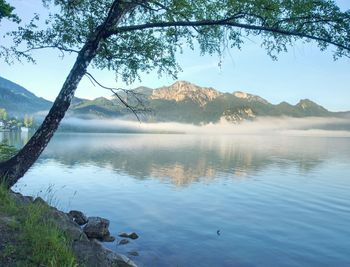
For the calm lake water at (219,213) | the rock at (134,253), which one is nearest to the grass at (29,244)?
the rock at (134,253)

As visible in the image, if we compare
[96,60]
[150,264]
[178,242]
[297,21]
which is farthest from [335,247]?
[96,60]

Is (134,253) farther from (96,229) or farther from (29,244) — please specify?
(29,244)

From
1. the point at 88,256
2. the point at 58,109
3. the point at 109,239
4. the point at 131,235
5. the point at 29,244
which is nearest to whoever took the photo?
the point at 29,244

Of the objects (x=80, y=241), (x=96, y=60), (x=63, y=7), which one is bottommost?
(x=80, y=241)

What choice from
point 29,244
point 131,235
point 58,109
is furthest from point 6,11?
point 131,235

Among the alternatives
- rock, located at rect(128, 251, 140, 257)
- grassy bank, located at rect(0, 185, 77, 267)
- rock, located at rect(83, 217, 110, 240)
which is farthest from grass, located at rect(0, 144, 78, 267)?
rock, located at rect(83, 217, 110, 240)

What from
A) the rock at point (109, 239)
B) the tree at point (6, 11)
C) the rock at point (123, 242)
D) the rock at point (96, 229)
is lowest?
the rock at point (123, 242)

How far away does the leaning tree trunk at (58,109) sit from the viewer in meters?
14.0

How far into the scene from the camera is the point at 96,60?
16.9 meters

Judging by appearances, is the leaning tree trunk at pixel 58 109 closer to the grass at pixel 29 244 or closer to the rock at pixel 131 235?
the grass at pixel 29 244

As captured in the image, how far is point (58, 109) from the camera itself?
46.0ft

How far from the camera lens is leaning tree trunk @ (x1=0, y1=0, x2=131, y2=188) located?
14.0 m

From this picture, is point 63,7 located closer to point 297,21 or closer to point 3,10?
point 3,10

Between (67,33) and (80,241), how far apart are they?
918 cm
